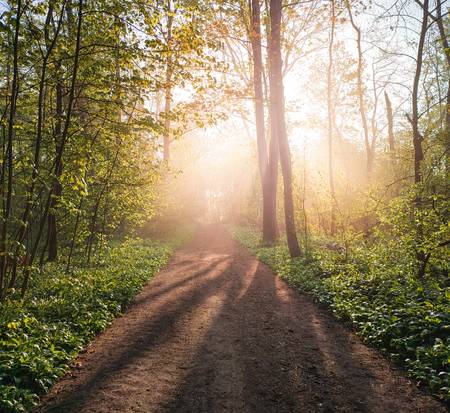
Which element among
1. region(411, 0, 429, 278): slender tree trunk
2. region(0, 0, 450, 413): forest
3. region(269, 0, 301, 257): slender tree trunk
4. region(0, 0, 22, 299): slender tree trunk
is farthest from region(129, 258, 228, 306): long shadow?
region(411, 0, 429, 278): slender tree trunk

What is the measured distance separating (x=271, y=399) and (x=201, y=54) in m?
6.28

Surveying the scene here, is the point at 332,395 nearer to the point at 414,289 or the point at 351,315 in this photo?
the point at 351,315

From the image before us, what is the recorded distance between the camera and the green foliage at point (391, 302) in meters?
4.59

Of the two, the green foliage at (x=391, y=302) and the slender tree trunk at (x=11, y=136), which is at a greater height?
the slender tree trunk at (x=11, y=136)

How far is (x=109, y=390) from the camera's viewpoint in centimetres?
423

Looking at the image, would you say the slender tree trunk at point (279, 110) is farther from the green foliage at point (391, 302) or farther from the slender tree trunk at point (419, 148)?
the slender tree trunk at point (419, 148)

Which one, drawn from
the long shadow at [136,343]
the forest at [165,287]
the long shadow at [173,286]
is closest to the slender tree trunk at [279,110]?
the forest at [165,287]

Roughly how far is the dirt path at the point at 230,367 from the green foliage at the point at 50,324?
A: 266 millimetres

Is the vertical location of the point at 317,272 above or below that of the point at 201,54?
below

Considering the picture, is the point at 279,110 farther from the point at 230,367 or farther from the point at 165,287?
the point at 230,367

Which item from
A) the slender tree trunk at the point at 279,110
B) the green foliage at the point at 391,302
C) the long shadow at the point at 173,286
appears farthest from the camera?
the slender tree trunk at the point at 279,110

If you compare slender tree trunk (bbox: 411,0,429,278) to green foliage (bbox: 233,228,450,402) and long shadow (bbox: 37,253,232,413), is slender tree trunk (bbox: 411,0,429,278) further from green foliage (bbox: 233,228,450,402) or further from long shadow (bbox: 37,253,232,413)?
long shadow (bbox: 37,253,232,413)

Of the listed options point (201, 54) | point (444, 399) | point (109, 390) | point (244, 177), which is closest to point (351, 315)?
point (444, 399)

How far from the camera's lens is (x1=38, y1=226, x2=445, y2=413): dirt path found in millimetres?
3961
